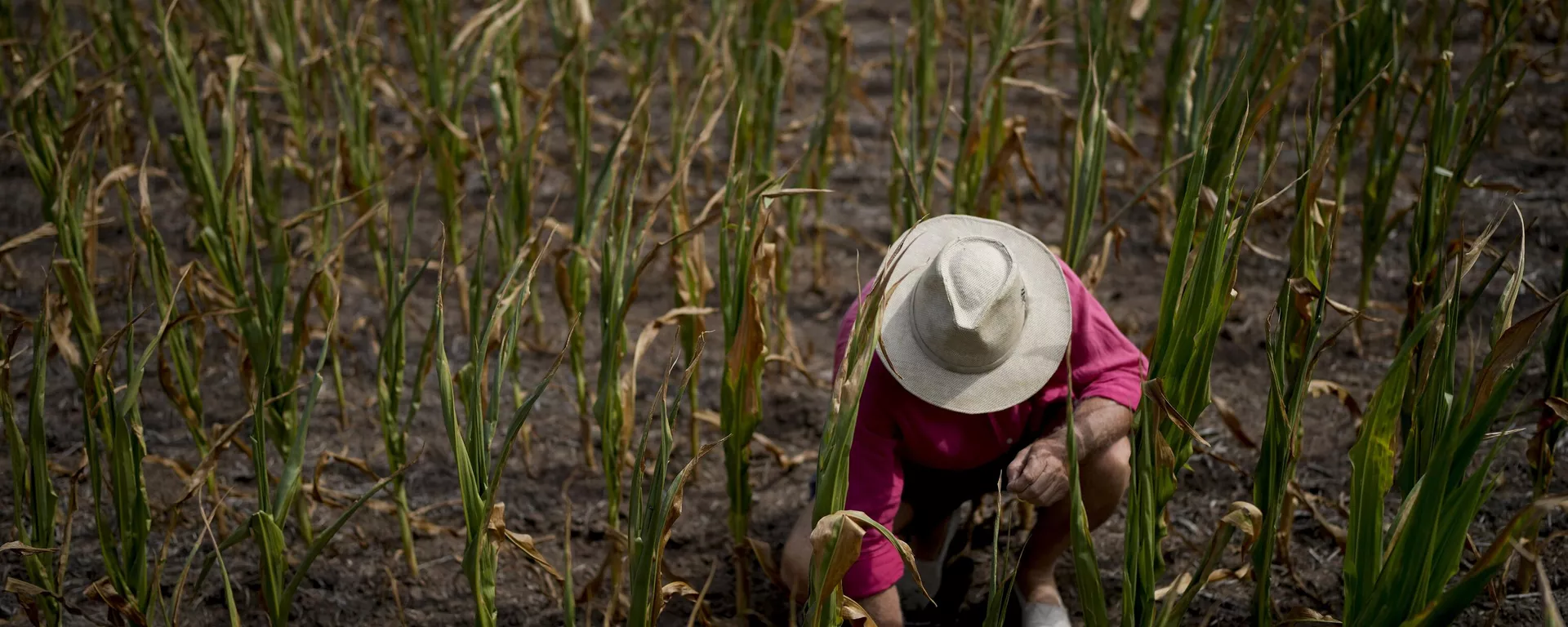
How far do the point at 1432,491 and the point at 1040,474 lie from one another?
42 centimetres

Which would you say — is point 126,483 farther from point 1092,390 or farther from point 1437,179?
point 1437,179

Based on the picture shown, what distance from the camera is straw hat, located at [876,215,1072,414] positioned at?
1.31m

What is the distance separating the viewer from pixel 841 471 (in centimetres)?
111

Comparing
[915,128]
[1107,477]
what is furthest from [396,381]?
[1107,477]

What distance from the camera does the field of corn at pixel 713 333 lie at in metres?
1.18

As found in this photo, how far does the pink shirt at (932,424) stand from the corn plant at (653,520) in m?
0.29

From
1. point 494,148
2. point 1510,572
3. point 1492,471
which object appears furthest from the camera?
point 494,148

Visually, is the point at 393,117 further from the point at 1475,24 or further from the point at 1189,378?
the point at 1475,24

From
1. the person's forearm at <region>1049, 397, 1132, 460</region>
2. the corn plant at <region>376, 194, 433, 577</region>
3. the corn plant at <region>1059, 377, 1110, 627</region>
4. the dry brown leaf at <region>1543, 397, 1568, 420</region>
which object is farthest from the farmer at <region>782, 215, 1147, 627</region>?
the corn plant at <region>376, 194, 433, 577</region>

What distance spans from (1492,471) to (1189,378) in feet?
3.03

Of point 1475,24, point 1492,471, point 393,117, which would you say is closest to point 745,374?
point 1492,471

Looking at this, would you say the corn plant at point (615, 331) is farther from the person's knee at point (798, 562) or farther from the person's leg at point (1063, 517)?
the person's leg at point (1063, 517)

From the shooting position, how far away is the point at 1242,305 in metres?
2.37

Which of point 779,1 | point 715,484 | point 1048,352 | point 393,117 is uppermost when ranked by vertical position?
point 779,1
